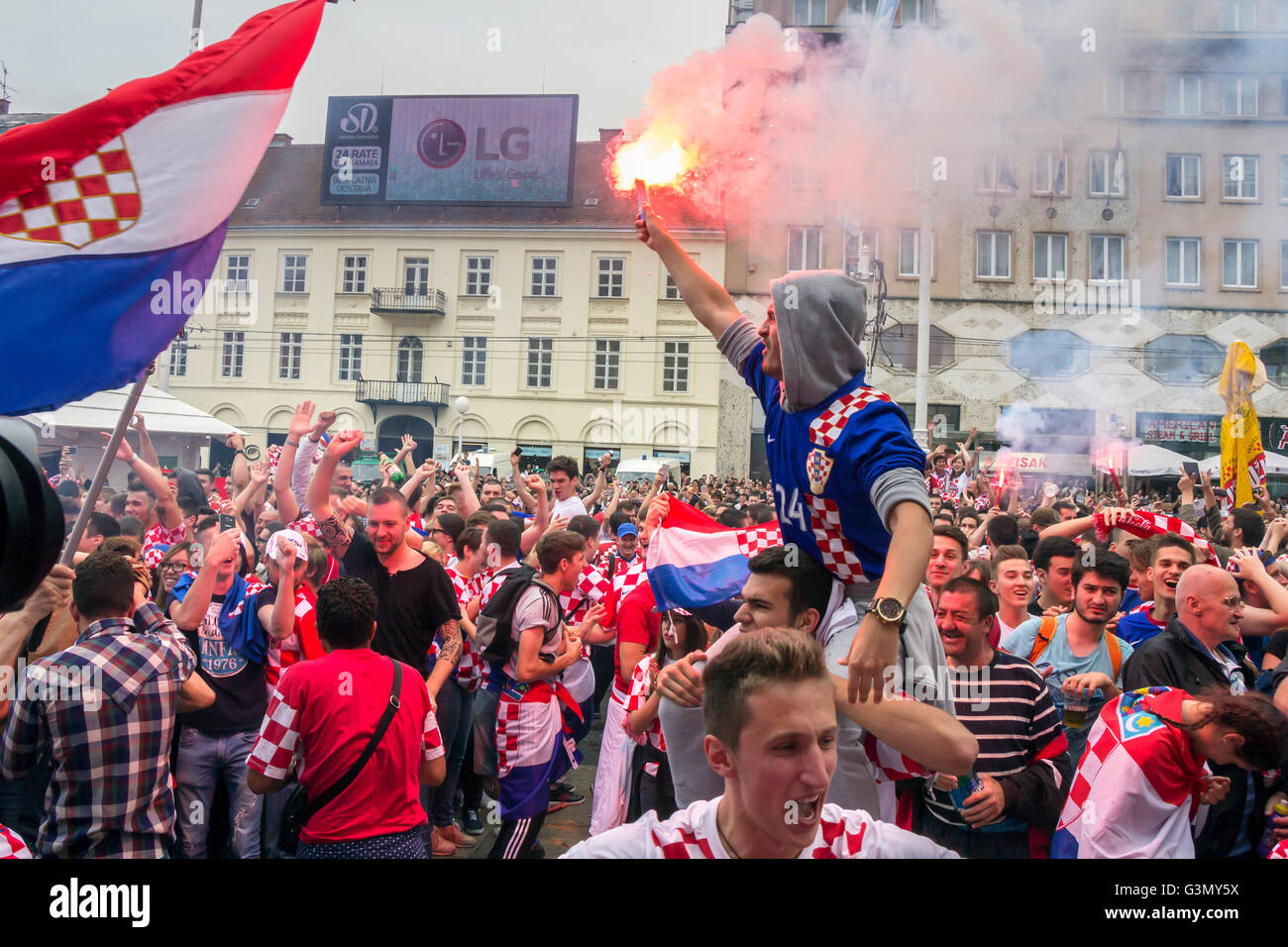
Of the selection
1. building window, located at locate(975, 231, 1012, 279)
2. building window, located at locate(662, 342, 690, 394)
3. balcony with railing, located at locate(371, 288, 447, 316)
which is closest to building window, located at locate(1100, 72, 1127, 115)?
building window, located at locate(975, 231, 1012, 279)

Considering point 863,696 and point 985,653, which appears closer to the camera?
point 863,696

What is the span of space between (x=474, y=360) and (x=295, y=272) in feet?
20.4

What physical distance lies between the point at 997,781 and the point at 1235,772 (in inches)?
34.3

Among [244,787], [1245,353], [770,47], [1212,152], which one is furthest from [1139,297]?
[244,787]

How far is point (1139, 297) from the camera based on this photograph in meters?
24.6

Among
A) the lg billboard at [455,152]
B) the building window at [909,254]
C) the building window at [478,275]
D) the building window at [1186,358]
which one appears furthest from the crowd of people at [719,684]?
the building window at [1186,358]

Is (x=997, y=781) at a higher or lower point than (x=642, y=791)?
higher

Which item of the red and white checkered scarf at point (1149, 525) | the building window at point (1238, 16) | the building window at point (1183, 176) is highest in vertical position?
the building window at point (1183, 176)

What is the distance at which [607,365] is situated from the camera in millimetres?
30516

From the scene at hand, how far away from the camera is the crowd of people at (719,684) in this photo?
76.2 inches

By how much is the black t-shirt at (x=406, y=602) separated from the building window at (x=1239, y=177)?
1922 centimetres

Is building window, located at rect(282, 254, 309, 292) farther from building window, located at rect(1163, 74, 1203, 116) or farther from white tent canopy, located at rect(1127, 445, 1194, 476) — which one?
white tent canopy, located at rect(1127, 445, 1194, 476)

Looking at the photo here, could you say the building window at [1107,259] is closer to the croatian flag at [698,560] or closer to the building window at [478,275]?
the building window at [478,275]
